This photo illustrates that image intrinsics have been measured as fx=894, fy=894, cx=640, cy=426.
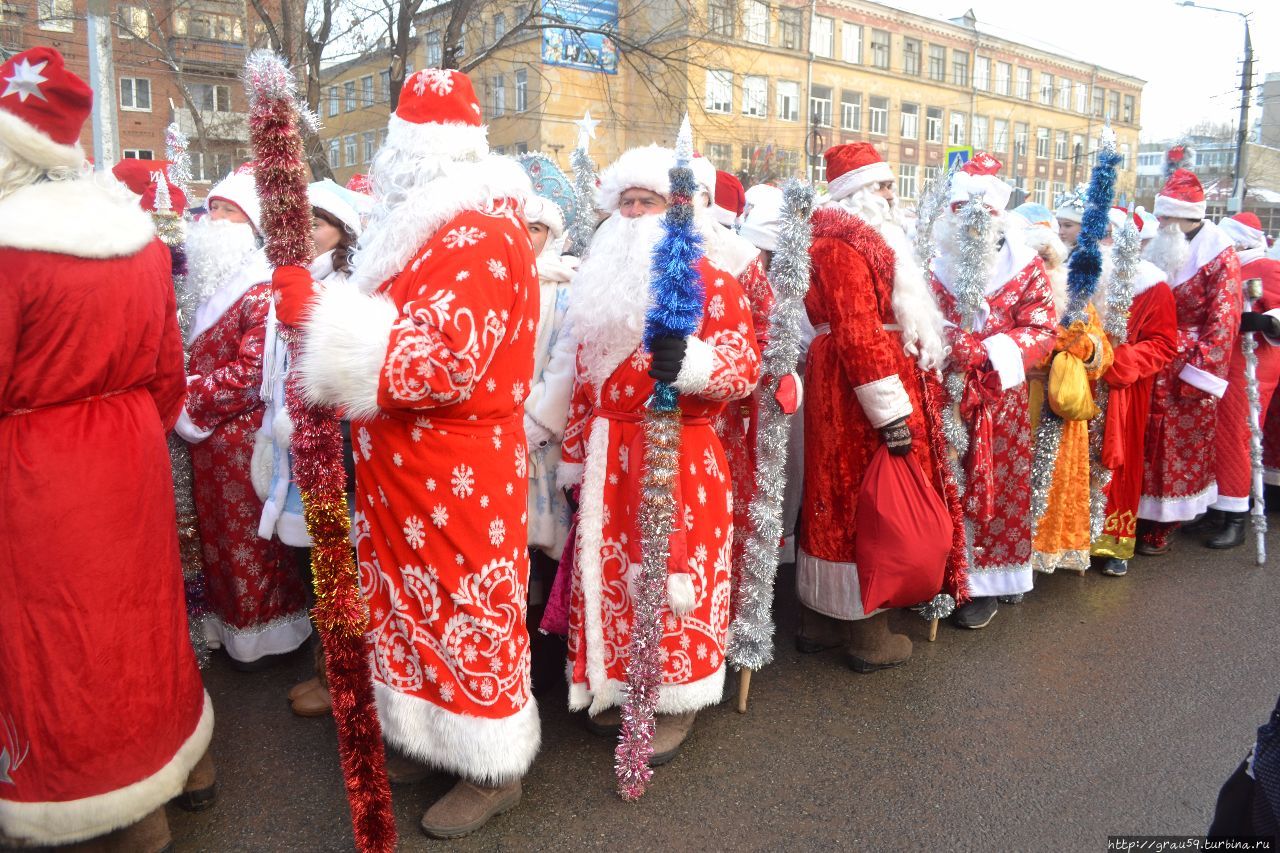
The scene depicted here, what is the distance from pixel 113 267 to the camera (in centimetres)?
245

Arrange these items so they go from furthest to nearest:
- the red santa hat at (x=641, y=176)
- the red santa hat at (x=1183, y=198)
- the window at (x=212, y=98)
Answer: the window at (x=212, y=98) → the red santa hat at (x=1183, y=198) → the red santa hat at (x=641, y=176)

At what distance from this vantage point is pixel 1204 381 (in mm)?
5508

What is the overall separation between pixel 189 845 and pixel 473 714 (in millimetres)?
992

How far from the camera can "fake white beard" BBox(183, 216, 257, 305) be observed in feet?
12.6

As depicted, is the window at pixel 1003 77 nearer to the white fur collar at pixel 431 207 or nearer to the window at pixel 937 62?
the window at pixel 937 62

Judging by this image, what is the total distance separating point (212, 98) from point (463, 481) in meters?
24.0

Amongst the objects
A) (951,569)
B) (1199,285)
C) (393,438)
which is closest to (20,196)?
(393,438)

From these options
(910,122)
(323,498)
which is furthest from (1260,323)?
(910,122)

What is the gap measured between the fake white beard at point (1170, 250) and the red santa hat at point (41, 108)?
19.3 ft

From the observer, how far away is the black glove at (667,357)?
2770 mm

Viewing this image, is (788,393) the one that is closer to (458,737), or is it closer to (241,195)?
(458,737)

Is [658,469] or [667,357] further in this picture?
[658,469]

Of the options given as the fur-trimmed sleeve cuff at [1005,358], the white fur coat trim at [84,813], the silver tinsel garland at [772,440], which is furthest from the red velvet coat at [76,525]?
the fur-trimmed sleeve cuff at [1005,358]

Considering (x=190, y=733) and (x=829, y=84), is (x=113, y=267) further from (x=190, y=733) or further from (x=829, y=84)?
(x=829, y=84)
